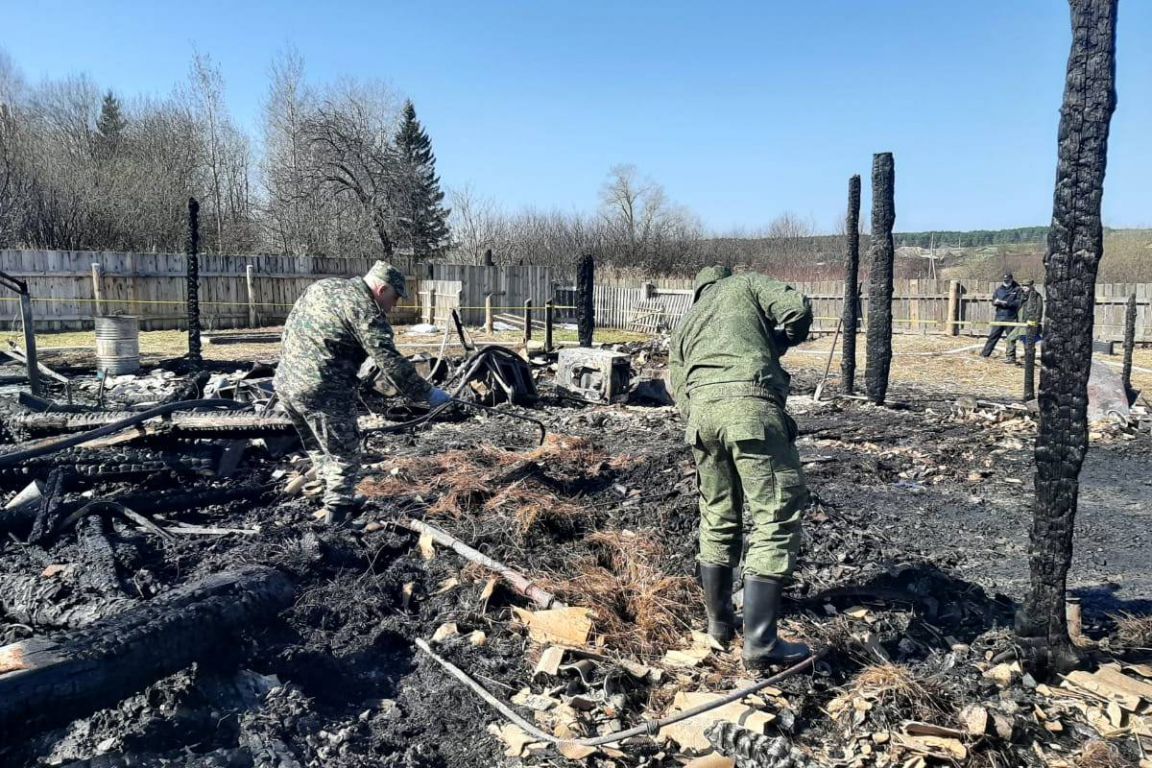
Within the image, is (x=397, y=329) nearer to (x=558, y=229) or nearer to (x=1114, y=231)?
(x=558, y=229)

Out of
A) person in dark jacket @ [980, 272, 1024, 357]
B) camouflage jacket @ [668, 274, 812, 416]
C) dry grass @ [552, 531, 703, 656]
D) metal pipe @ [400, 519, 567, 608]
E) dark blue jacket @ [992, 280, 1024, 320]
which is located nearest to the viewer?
camouflage jacket @ [668, 274, 812, 416]

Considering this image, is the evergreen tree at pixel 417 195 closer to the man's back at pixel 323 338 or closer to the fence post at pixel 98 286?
the fence post at pixel 98 286

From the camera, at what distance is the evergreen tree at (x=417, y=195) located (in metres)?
30.9

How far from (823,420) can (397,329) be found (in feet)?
52.5

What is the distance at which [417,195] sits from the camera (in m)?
31.6

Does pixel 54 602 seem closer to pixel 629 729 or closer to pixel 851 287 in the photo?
pixel 629 729

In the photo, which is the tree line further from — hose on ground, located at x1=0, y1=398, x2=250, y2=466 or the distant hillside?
the distant hillside

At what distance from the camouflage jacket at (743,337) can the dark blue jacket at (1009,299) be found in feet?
49.9

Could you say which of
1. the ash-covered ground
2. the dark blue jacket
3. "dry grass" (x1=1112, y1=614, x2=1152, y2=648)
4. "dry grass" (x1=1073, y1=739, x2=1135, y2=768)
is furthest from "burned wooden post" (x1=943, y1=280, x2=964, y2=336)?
"dry grass" (x1=1073, y1=739, x2=1135, y2=768)

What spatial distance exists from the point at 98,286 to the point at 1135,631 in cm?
2210

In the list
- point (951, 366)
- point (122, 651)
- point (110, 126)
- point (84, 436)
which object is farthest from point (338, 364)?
point (110, 126)

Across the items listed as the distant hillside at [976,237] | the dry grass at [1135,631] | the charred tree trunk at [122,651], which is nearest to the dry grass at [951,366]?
the dry grass at [1135,631]

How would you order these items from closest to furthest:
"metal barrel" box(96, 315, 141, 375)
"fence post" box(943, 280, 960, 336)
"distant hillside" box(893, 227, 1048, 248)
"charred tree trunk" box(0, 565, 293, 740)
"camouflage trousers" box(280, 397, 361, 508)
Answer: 1. "charred tree trunk" box(0, 565, 293, 740)
2. "camouflage trousers" box(280, 397, 361, 508)
3. "metal barrel" box(96, 315, 141, 375)
4. "fence post" box(943, 280, 960, 336)
5. "distant hillside" box(893, 227, 1048, 248)

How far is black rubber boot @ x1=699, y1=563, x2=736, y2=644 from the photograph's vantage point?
11.4 feet
